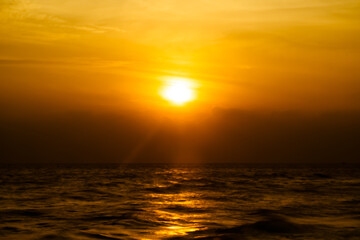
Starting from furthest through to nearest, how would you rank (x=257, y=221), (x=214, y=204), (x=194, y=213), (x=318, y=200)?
(x=318, y=200), (x=214, y=204), (x=194, y=213), (x=257, y=221)

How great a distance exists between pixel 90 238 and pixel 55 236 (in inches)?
44.2

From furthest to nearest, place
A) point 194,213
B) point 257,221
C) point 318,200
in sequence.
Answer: point 318,200
point 194,213
point 257,221

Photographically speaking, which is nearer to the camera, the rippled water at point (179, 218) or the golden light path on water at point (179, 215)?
the rippled water at point (179, 218)

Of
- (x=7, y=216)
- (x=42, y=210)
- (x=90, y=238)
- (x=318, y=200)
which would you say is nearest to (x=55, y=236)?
(x=90, y=238)

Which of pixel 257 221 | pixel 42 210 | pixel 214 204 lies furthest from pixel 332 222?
pixel 42 210

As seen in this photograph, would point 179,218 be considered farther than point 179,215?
No

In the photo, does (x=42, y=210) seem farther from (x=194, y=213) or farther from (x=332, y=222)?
(x=332, y=222)

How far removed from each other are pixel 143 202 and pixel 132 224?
7.13 metres

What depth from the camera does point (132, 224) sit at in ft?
49.5

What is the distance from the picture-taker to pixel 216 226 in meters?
14.5

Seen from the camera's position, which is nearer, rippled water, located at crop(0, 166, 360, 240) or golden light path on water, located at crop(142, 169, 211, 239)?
rippled water, located at crop(0, 166, 360, 240)

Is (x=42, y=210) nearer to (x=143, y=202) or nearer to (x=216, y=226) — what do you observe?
(x=143, y=202)

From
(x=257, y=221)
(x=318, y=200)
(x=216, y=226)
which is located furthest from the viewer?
(x=318, y=200)

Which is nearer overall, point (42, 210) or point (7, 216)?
point (7, 216)
